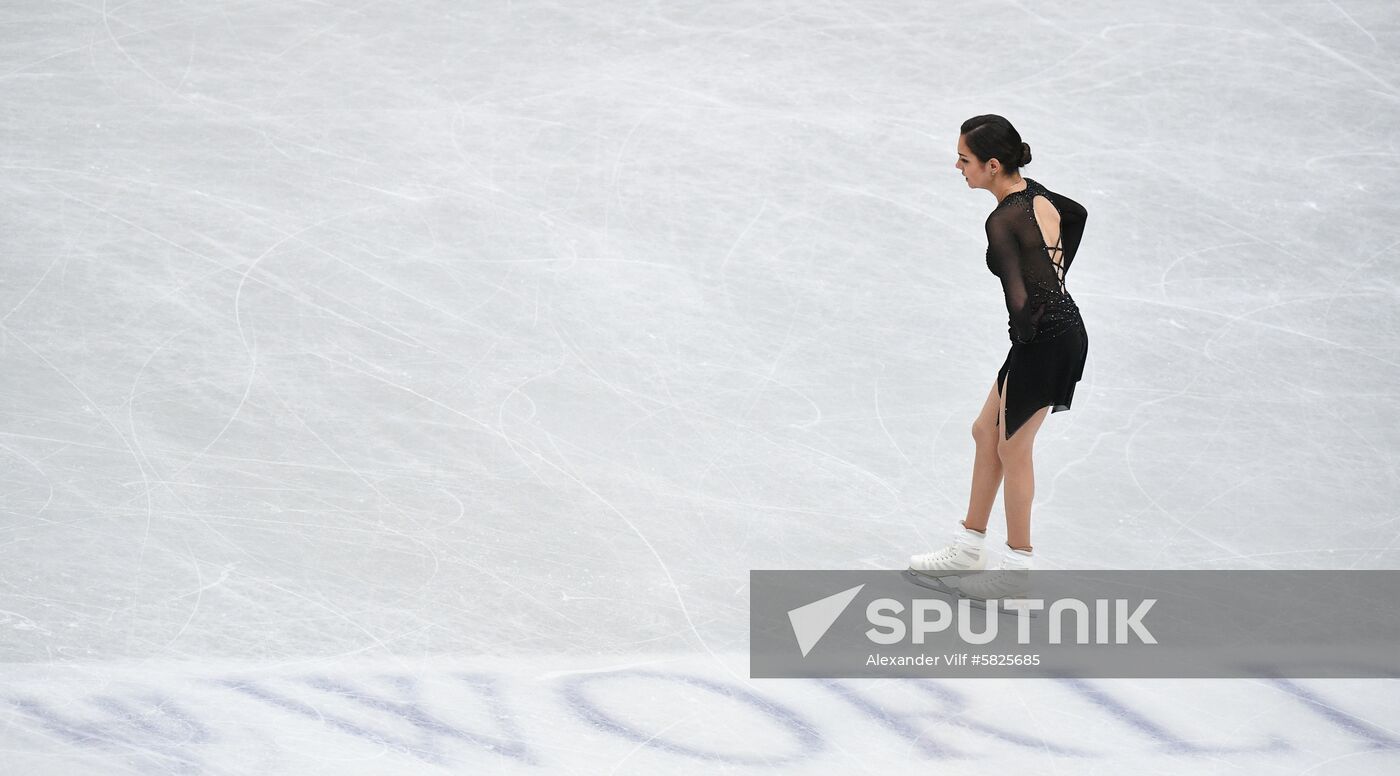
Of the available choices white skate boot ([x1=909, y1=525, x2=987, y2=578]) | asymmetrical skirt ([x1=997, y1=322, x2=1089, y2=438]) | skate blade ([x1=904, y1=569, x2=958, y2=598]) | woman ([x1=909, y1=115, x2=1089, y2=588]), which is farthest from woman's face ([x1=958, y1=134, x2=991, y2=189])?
skate blade ([x1=904, y1=569, x2=958, y2=598])

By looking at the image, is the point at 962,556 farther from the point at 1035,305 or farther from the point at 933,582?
the point at 1035,305

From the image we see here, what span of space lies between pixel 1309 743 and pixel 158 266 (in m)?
4.66

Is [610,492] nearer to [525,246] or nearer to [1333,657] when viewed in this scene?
[525,246]

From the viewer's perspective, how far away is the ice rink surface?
3436 mm

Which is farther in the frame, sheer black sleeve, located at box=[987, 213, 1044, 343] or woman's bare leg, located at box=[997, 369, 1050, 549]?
woman's bare leg, located at box=[997, 369, 1050, 549]

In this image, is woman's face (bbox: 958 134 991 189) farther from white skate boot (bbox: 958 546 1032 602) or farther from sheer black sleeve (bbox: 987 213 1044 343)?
white skate boot (bbox: 958 546 1032 602)

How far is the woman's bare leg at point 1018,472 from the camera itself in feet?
12.8

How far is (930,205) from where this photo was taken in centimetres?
620

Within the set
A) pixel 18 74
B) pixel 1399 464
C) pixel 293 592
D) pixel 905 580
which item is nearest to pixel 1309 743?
pixel 905 580

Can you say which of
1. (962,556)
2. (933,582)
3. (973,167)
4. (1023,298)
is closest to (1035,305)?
(1023,298)

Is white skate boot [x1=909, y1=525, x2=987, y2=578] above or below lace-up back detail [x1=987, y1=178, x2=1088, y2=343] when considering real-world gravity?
below

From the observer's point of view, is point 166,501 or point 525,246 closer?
point 166,501

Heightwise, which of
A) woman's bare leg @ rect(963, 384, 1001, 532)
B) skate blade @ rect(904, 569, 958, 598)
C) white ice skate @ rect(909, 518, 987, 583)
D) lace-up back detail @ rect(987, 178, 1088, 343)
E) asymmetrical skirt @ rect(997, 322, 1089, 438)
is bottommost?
skate blade @ rect(904, 569, 958, 598)

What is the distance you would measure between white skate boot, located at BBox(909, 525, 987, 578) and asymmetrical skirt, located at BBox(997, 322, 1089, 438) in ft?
1.32
